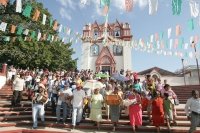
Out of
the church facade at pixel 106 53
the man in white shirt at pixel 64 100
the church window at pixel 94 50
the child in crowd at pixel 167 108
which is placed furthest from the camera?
the church window at pixel 94 50

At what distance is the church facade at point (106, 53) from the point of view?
27531 mm

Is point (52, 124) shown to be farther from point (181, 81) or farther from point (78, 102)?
point (181, 81)

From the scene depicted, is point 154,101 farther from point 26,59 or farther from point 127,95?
point 26,59

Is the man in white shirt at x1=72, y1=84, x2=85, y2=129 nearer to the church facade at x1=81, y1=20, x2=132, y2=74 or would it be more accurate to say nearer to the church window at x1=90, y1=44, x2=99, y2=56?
the church facade at x1=81, y1=20, x2=132, y2=74

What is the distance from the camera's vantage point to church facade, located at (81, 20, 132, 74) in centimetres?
2753

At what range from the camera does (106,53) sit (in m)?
27.9

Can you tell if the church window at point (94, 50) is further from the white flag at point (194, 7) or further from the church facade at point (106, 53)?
the white flag at point (194, 7)

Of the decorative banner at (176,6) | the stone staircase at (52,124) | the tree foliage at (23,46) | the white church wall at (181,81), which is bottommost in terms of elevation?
the stone staircase at (52,124)

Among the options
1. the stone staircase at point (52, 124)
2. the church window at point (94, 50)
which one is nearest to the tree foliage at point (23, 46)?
the church window at point (94, 50)

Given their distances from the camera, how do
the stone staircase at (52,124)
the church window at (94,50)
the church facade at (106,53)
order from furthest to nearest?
the church window at (94,50), the church facade at (106,53), the stone staircase at (52,124)

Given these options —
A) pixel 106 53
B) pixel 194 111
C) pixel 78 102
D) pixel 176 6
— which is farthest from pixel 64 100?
pixel 106 53

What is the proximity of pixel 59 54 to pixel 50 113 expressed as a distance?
17415 mm

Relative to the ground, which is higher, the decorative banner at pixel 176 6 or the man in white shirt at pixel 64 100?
the decorative banner at pixel 176 6

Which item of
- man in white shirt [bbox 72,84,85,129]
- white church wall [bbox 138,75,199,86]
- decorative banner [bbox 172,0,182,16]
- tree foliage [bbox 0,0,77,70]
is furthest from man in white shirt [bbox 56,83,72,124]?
white church wall [bbox 138,75,199,86]
